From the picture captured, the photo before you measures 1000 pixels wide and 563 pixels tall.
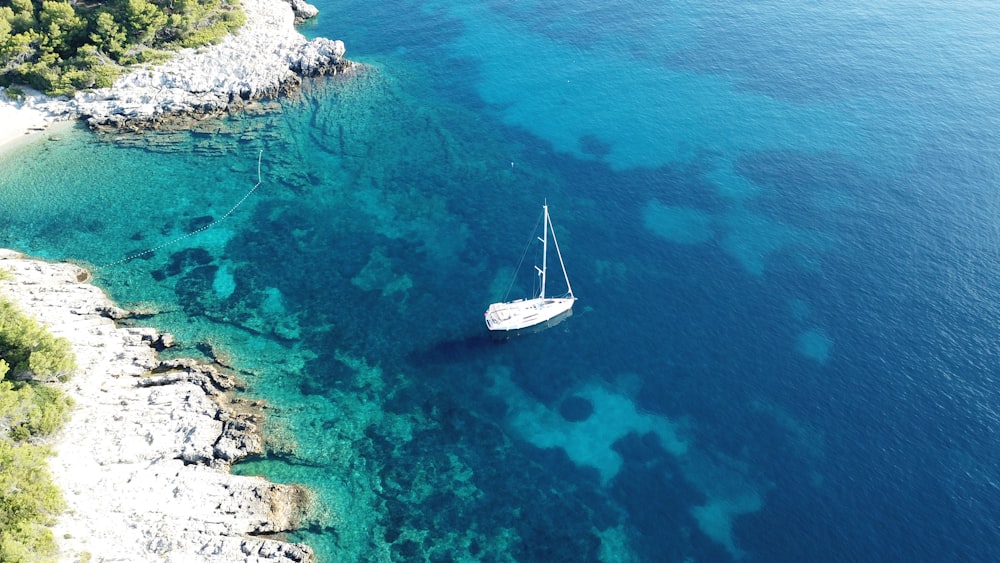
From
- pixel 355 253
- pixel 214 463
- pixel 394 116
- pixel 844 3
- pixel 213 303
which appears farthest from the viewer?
pixel 844 3

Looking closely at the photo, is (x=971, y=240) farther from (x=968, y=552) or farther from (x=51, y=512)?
(x=51, y=512)

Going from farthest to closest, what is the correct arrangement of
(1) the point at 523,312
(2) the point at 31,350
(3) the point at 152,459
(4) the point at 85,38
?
(4) the point at 85,38 → (1) the point at 523,312 → (2) the point at 31,350 → (3) the point at 152,459

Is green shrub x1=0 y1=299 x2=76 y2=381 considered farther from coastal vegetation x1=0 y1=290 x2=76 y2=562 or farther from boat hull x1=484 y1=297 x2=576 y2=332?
boat hull x1=484 y1=297 x2=576 y2=332

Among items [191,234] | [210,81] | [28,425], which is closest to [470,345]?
[28,425]

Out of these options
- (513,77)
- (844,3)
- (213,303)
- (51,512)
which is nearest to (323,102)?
(513,77)

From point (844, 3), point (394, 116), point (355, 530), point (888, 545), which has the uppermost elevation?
point (844, 3)

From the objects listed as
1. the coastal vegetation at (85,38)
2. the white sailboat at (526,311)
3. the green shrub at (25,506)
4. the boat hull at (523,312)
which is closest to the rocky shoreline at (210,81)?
the coastal vegetation at (85,38)

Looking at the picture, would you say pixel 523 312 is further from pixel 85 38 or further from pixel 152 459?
pixel 85 38
